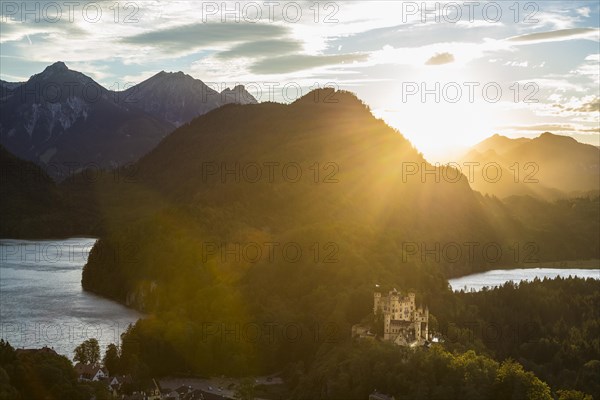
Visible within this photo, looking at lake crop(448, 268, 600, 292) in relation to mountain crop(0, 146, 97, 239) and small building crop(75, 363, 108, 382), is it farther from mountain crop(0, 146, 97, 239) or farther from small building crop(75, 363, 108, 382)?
mountain crop(0, 146, 97, 239)

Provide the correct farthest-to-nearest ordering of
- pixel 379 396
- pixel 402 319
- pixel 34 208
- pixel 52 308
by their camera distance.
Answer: pixel 34 208
pixel 52 308
pixel 402 319
pixel 379 396

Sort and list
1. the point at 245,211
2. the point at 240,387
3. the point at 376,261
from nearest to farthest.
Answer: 1. the point at 240,387
2. the point at 376,261
3. the point at 245,211

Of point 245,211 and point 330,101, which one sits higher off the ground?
point 330,101

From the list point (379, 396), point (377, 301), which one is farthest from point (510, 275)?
point (379, 396)

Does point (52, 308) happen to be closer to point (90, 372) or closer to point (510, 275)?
point (90, 372)

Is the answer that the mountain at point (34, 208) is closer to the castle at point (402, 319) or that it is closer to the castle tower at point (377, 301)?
the castle tower at point (377, 301)

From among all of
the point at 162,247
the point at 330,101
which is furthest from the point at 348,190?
the point at 162,247

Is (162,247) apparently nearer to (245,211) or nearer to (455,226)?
(245,211)
